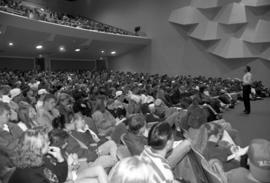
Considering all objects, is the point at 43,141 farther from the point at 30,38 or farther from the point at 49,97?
the point at 30,38

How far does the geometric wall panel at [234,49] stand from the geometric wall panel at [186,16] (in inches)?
105

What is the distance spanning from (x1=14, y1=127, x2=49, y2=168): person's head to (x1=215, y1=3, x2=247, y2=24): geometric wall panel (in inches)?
802

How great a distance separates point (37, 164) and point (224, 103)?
10.4m

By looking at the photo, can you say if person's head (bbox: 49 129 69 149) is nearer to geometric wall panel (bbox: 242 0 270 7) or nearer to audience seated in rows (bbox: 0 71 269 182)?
audience seated in rows (bbox: 0 71 269 182)

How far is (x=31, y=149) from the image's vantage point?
2416 mm

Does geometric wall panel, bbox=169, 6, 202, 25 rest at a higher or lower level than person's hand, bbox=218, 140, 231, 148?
higher

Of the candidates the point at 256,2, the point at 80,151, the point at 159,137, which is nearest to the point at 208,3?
the point at 256,2

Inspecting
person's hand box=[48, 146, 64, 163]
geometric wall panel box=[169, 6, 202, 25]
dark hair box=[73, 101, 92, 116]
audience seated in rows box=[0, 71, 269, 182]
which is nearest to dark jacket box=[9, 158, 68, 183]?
audience seated in rows box=[0, 71, 269, 182]

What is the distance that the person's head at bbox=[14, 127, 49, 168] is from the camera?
92.7 inches

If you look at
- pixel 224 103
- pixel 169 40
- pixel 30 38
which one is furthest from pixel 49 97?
pixel 169 40

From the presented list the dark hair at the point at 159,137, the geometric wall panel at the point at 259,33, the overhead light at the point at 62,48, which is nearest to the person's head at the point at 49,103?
Answer: the dark hair at the point at 159,137

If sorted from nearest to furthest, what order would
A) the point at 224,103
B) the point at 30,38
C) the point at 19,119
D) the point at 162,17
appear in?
the point at 19,119, the point at 224,103, the point at 30,38, the point at 162,17

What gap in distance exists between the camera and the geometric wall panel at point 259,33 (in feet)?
66.2

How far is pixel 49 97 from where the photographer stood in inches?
221
